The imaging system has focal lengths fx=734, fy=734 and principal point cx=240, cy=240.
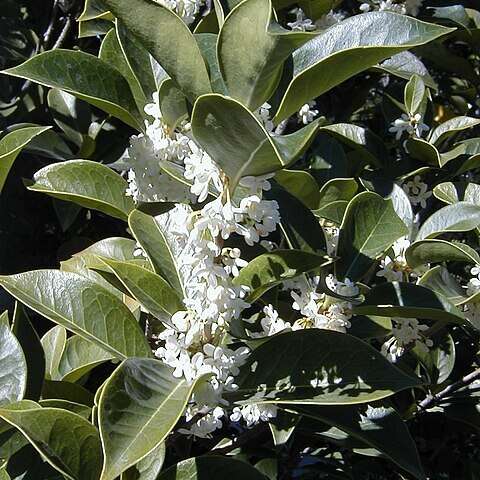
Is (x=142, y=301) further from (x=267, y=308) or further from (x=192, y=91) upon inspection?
(x=192, y=91)

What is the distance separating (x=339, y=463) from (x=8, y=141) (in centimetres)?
119

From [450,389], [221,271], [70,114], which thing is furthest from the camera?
[70,114]

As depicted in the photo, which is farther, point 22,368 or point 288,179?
point 288,179

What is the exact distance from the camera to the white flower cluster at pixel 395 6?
194 cm

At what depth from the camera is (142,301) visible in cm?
114

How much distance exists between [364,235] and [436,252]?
0.55ft

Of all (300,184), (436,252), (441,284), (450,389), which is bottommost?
(450,389)

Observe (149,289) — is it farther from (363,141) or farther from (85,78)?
(363,141)

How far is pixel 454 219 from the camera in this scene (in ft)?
4.80

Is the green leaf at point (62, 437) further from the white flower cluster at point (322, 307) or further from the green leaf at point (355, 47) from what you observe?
the green leaf at point (355, 47)

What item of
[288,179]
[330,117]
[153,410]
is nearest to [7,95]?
[330,117]

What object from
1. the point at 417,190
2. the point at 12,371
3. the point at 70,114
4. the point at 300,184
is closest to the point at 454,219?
the point at 300,184

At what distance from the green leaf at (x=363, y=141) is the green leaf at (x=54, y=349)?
0.83 m

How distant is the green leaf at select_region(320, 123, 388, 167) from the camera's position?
189 cm
